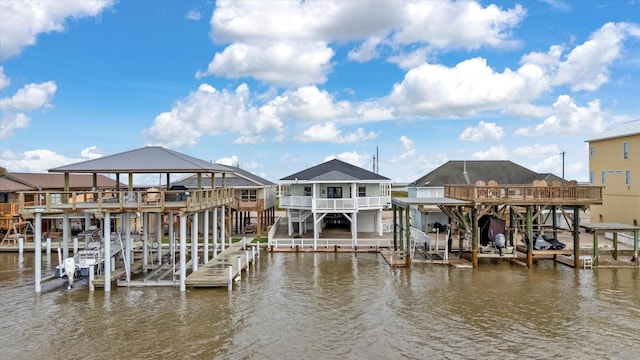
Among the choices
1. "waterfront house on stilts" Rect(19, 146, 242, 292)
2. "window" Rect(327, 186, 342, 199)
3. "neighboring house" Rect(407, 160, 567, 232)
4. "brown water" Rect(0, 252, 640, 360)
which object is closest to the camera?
"brown water" Rect(0, 252, 640, 360)

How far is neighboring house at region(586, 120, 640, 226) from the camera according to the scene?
3184 cm

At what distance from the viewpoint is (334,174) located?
3155 centimetres

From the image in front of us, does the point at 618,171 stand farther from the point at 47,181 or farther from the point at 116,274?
the point at 47,181

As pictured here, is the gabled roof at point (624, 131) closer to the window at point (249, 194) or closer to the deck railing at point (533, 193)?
the deck railing at point (533, 193)

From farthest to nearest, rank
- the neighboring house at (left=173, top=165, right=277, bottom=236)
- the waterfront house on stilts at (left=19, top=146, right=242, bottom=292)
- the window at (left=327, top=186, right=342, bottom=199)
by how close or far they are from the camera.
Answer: the neighboring house at (left=173, top=165, right=277, bottom=236) → the window at (left=327, top=186, right=342, bottom=199) → the waterfront house on stilts at (left=19, top=146, right=242, bottom=292)

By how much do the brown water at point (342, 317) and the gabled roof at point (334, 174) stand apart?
33.4 feet

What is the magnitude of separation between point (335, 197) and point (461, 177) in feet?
38.9

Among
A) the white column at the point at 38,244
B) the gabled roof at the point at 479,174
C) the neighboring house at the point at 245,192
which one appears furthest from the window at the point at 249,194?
the white column at the point at 38,244

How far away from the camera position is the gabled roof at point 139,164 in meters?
19.3

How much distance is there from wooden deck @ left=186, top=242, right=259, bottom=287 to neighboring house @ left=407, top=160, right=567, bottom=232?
17642 mm

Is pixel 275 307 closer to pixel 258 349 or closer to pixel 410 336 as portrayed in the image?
pixel 258 349

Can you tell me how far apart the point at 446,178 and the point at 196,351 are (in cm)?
2954

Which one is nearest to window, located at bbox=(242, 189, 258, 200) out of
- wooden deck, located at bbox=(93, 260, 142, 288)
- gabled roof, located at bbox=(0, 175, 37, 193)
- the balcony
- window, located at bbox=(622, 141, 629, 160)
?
the balcony

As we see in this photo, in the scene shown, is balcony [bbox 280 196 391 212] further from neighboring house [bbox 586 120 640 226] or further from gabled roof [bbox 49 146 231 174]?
neighboring house [bbox 586 120 640 226]
